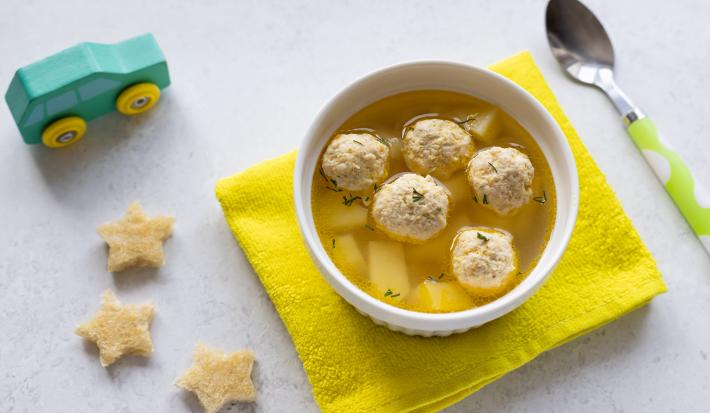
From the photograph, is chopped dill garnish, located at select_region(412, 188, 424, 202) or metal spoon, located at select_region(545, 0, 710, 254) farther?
metal spoon, located at select_region(545, 0, 710, 254)

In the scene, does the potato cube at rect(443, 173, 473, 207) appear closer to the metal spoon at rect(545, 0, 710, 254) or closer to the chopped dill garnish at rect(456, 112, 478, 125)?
the chopped dill garnish at rect(456, 112, 478, 125)

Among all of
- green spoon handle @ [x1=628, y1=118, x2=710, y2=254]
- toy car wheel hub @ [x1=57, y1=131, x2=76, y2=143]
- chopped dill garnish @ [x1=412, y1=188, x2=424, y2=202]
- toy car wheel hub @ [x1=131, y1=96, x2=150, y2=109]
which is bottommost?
green spoon handle @ [x1=628, y1=118, x2=710, y2=254]

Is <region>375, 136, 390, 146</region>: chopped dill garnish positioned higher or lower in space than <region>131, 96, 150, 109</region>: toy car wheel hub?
lower

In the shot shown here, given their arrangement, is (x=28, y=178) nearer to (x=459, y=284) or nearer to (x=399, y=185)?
(x=399, y=185)

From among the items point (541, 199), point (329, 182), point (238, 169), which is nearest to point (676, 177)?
point (541, 199)

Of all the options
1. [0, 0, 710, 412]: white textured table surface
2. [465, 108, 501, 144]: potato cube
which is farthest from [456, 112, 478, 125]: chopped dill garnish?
[0, 0, 710, 412]: white textured table surface

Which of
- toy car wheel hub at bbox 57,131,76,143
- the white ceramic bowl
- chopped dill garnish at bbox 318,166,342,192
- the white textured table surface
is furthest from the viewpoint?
toy car wheel hub at bbox 57,131,76,143

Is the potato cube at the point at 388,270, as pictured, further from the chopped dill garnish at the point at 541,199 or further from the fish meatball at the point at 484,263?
the chopped dill garnish at the point at 541,199
